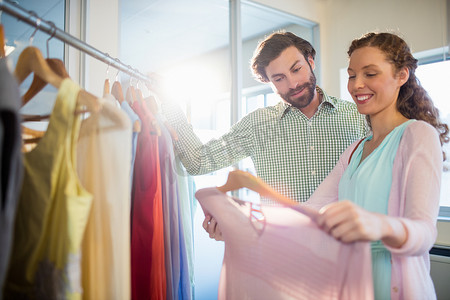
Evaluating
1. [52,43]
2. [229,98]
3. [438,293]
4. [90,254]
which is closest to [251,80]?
[229,98]

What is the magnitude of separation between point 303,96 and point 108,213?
1152 mm

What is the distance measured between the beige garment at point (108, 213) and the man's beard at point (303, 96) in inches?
41.3

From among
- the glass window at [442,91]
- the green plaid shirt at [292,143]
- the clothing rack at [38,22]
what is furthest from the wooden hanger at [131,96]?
the glass window at [442,91]

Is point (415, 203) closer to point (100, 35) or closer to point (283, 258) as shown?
point (283, 258)

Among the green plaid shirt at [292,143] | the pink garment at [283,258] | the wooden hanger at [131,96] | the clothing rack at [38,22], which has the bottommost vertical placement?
the pink garment at [283,258]

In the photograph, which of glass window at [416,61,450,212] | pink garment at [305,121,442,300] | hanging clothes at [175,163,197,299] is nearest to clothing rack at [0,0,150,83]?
hanging clothes at [175,163,197,299]

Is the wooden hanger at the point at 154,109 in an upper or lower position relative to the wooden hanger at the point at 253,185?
upper

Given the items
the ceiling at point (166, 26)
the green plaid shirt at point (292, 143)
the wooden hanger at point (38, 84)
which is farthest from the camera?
the ceiling at point (166, 26)

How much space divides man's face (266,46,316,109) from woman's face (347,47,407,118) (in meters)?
0.51

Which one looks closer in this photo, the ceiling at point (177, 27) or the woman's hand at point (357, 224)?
the woman's hand at point (357, 224)

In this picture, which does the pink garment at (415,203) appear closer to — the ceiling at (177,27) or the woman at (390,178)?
the woman at (390,178)

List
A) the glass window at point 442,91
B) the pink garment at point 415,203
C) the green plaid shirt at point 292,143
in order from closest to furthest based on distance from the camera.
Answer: the pink garment at point 415,203 < the green plaid shirt at point 292,143 < the glass window at point 442,91

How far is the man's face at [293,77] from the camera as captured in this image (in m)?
1.64

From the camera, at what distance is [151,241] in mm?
1054
